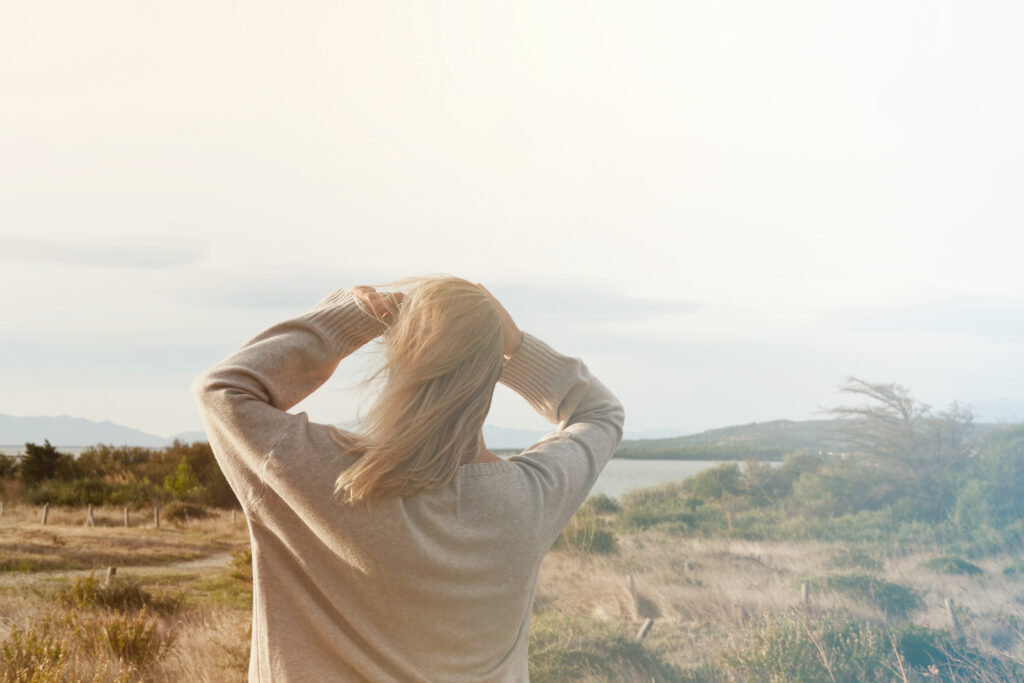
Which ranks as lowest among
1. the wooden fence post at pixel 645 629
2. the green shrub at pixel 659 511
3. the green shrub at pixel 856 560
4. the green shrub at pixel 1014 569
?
the wooden fence post at pixel 645 629

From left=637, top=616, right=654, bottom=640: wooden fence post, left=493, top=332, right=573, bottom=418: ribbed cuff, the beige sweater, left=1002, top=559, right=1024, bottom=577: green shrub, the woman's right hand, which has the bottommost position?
left=637, top=616, right=654, bottom=640: wooden fence post

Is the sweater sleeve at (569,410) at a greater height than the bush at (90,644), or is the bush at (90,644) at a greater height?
the sweater sleeve at (569,410)

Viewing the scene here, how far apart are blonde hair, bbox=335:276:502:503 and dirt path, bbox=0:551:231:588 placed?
2991 millimetres

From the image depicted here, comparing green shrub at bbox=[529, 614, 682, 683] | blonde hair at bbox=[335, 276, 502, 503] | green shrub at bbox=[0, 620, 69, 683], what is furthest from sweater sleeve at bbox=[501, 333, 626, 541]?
green shrub at bbox=[529, 614, 682, 683]

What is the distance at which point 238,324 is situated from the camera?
4.44 meters

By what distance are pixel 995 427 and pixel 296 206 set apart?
5037mm

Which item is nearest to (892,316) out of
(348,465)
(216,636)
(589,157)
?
(589,157)

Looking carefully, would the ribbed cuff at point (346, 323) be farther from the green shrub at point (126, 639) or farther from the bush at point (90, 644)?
the green shrub at point (126, 639)

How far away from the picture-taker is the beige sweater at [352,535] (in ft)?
2.28

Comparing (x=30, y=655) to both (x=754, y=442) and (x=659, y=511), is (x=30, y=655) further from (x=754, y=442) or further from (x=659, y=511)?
(x=754, y=442)

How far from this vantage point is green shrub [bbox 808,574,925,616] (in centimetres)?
473

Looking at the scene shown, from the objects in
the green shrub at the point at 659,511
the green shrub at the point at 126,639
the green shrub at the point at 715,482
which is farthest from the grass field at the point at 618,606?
the green shrub at the point at 715,482

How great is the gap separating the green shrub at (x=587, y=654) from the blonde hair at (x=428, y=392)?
11.7 ft

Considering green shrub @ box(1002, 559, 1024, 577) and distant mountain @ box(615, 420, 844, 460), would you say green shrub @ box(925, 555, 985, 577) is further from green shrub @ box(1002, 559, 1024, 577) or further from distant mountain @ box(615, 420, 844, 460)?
distant mountain @ box(615, 420, 844, 460)
